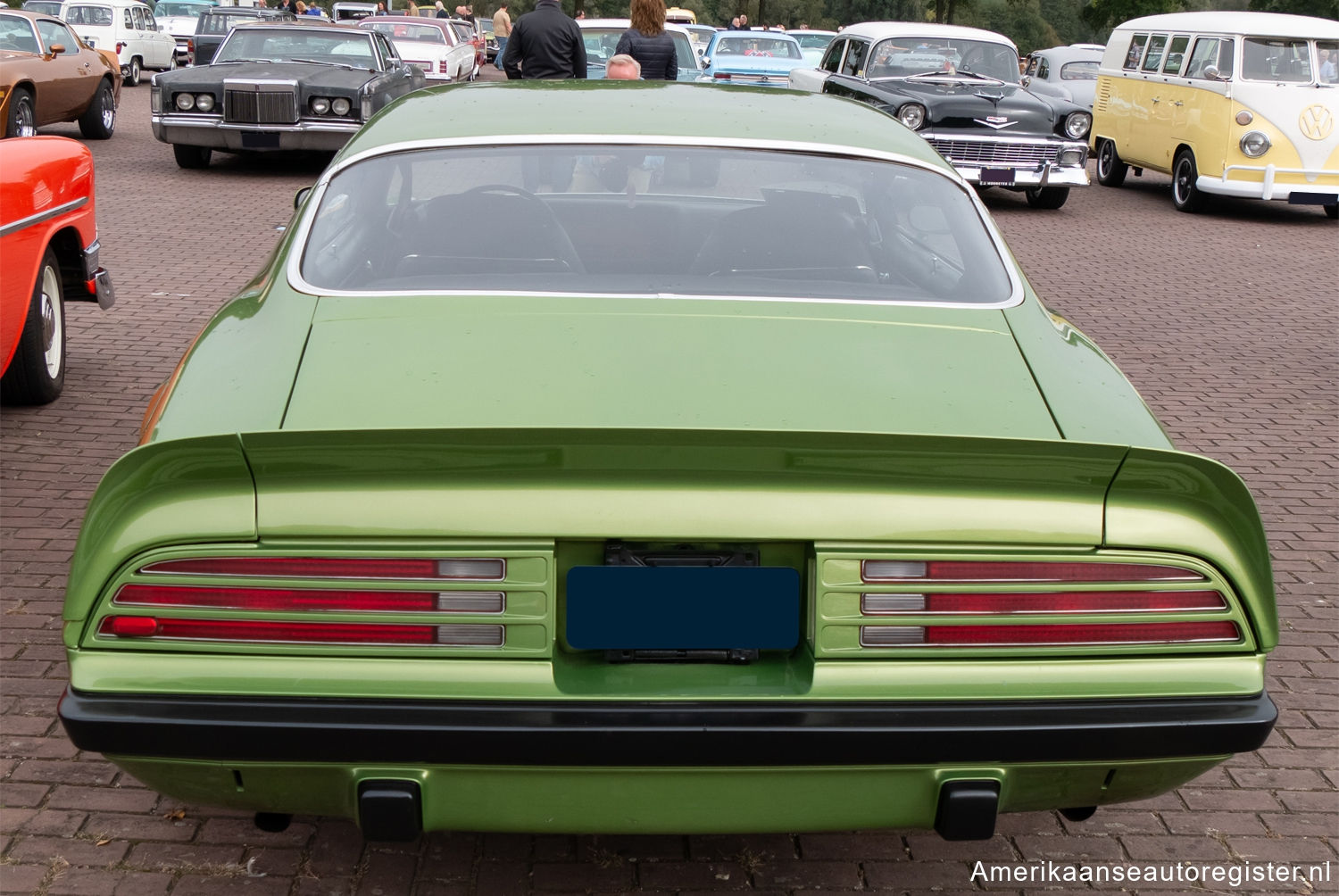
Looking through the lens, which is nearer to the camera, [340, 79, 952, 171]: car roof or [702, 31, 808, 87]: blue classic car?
[340, 79, 952, 171]: car roof

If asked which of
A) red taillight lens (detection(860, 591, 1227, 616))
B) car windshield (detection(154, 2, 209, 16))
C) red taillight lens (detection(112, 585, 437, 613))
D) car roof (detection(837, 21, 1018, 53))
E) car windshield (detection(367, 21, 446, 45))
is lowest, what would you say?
car windshield (detection(154, 2, 209, 16))

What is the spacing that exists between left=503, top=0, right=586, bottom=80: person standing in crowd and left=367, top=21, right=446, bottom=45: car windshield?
44.0 feet

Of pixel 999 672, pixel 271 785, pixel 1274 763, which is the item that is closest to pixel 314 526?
pixel 271 785

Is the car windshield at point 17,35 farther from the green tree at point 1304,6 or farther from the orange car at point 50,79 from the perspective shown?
the green tree at point 1304,6

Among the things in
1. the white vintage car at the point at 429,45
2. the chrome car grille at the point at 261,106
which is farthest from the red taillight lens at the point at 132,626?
the white vintage car at the point at 429,45

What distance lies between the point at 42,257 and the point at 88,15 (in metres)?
22.6

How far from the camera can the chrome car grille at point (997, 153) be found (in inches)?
543

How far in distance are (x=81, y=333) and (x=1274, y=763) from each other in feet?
21.6

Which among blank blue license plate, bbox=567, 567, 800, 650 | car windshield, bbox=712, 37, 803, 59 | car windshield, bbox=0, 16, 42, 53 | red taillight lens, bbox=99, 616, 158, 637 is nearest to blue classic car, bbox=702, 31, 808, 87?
car windshield, bbox=712, 37, 803, 59

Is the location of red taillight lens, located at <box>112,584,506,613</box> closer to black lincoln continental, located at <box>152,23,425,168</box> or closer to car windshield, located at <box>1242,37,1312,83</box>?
black lincoln continental, located at <box>152,23,425,168</box>

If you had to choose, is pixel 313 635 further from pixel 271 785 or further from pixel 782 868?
pixel 782 868

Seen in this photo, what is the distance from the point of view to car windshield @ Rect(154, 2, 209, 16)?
3197cm

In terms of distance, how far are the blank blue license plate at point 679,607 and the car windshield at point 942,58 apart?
13.1m

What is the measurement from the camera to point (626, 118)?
3791 mm
